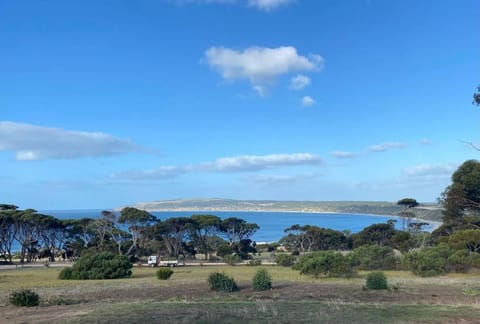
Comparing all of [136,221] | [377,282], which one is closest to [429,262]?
[377,282]

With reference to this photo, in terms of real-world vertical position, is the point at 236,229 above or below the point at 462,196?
below

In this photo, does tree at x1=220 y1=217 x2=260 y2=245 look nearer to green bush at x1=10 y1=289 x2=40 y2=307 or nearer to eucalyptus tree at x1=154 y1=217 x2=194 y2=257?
eucalyptus tree at x1=154 y1=217 x2=194 y2=257

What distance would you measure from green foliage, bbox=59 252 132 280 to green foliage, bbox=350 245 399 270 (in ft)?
56.1

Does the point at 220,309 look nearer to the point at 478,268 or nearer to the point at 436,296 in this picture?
the point at 436,296

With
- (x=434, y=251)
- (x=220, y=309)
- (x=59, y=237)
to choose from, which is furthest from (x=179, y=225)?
(x=220, y=309)

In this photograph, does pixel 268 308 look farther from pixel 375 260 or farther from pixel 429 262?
pixel 375 260

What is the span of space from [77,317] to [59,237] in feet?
169

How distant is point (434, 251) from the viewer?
33.1 metres

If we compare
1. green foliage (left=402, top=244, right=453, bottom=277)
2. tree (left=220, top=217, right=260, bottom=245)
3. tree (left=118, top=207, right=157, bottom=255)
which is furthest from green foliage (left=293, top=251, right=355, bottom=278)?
tree (left=220, top=217, right=260, bottom=245)

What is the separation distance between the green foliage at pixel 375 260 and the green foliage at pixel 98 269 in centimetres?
1711

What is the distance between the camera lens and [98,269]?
33375 mm

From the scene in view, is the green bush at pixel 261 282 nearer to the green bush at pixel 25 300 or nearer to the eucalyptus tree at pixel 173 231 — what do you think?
the green bush at pixel 25 300

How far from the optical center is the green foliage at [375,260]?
120ft

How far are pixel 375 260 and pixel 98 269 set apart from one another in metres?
20.8
